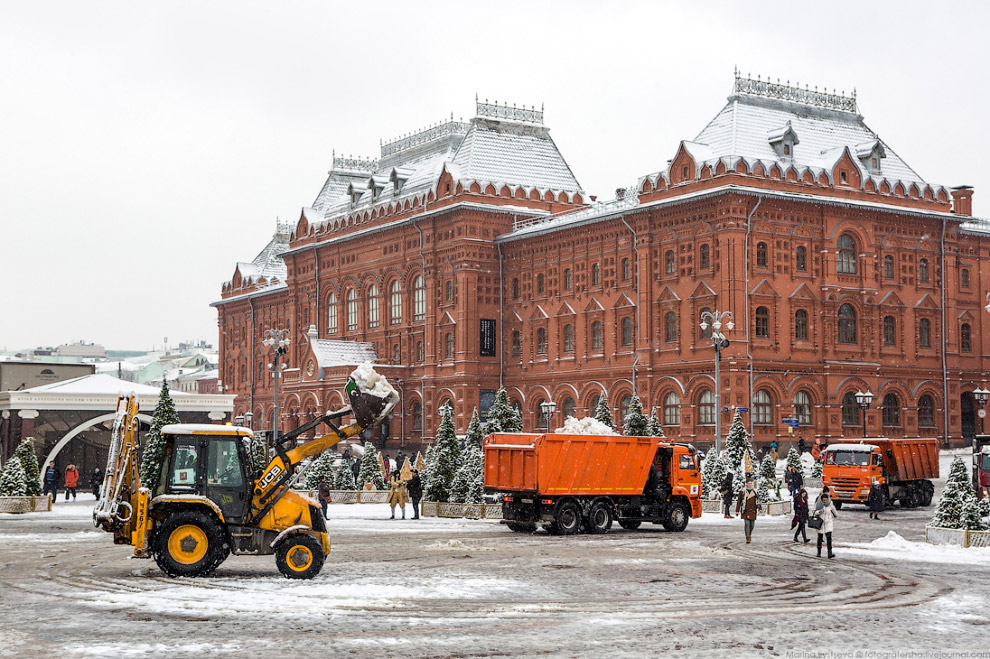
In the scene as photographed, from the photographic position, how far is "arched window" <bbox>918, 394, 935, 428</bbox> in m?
65.1

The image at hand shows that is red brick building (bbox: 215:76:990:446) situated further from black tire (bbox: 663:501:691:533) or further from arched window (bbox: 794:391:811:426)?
black tire (bbox: 663:501:691:533)

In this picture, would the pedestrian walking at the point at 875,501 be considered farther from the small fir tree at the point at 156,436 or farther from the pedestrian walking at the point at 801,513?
the small fir tree at the point at 156,436

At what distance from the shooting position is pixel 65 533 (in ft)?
107

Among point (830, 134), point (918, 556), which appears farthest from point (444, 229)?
point (918, 556)

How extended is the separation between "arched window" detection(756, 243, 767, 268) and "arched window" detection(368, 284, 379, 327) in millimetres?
28849

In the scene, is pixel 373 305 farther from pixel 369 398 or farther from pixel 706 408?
pixel 369 398

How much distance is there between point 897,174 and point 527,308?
20.8 m

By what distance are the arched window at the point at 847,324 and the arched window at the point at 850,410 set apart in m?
2.63

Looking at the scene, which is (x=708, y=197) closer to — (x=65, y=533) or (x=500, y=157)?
(x=500, y=157)

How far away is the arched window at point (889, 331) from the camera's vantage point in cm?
6462

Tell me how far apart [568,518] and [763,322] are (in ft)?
96.6

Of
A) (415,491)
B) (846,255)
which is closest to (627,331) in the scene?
(846,255)

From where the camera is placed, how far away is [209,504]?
2153 cm

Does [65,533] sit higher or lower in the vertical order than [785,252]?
lower
